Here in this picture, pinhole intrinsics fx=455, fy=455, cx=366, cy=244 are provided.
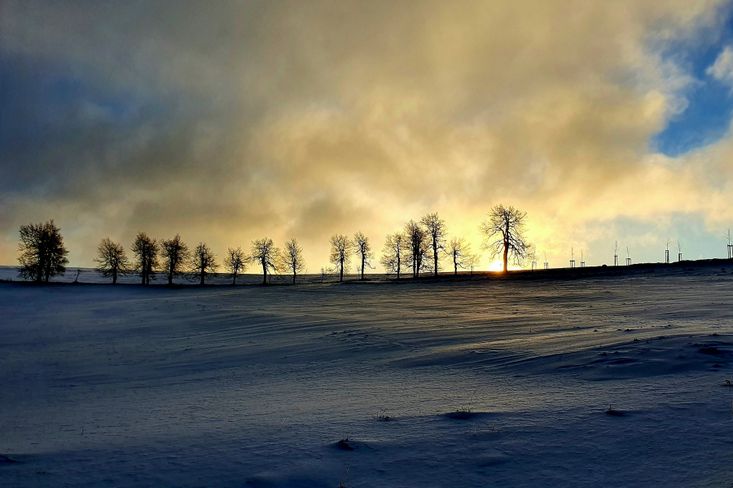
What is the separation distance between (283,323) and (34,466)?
19.9 metres

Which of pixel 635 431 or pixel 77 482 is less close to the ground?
pixel 635 431

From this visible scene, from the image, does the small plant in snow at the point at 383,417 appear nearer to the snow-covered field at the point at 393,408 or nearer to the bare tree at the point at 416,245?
the snow-covered field at the point at 393,408

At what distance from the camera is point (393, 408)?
9.22 meters

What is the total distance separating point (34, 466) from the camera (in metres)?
6.88

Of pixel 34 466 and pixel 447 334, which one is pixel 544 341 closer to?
pixel 447 334

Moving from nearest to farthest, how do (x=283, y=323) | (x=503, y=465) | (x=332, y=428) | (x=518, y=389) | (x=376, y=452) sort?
(x=503, y=465) < (x=376, y=452) < (x=332, y=428) < (x=518, y=389) < (x=283, y=323)

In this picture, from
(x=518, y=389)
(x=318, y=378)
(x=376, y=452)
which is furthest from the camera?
(x=318, y=378)

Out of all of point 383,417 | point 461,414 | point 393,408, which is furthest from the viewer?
point 393,408

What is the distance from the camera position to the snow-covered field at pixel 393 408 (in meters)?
6.19

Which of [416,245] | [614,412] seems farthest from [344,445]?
[416,245]

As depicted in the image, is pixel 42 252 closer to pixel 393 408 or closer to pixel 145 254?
pixel 145 254

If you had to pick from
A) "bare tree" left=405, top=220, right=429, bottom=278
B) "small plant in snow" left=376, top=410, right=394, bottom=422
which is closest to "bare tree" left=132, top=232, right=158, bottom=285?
"bare tree" left=405, top=220, right=429, bottom=278

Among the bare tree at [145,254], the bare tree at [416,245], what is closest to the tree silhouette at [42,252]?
the bare tree at [145,254]

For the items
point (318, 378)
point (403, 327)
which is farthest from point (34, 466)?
point (403, 327)
